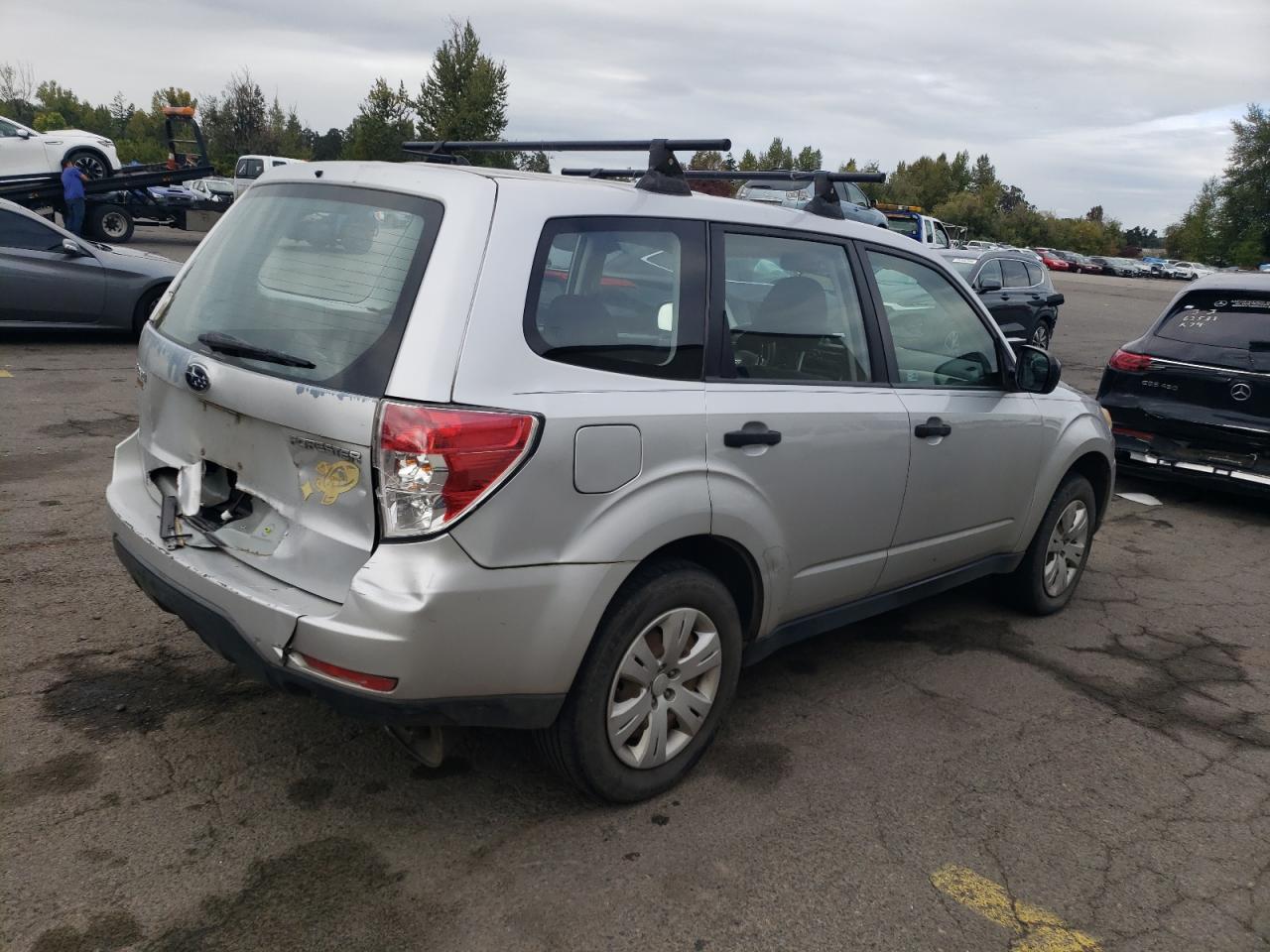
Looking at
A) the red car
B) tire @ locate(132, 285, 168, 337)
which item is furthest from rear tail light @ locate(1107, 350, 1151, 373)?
the red car

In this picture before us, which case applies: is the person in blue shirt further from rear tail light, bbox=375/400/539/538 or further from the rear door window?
rear tail light, bbox=375/400/539/538

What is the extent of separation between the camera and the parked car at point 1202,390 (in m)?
7.12

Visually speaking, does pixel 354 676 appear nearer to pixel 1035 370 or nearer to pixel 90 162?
pixel 1035 370

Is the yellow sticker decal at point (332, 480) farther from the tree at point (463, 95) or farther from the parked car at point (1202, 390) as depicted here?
the tree at point (463, 95)

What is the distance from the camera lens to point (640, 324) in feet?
10.3

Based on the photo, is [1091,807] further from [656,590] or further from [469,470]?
[469,470]

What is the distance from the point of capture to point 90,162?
20500mm

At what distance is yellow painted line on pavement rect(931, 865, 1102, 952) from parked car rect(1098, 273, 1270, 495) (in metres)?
5.30

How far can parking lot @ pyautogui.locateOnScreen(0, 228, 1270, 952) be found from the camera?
2.70 meters

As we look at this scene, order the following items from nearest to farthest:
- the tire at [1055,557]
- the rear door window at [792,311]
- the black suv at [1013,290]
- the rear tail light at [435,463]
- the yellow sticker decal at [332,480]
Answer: the rear tail light at [435,463] → the yellow sticker decal at [332,480] → the rear door window at [792,311] → the tire at [1055,557] → the black suv at [1013,290]

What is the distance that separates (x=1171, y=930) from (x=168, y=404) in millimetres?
3296

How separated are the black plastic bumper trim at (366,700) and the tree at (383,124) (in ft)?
163

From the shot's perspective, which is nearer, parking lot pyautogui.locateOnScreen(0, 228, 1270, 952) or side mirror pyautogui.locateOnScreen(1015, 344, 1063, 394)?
parking lot pyautogui.locateOnScreen(0, 228, 1270, 952)

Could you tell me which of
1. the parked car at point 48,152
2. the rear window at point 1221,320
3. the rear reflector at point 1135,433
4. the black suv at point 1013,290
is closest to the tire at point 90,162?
the parked car at point 48,152
